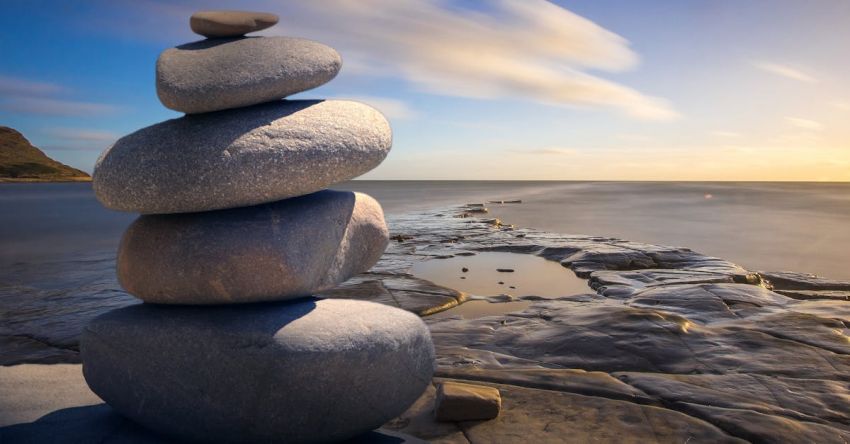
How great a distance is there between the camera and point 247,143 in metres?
3.78

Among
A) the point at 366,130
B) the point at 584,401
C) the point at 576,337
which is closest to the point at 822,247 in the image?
the point at 576,337

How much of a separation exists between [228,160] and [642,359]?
4.26m

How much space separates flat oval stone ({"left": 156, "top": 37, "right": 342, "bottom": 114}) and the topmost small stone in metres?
0.09

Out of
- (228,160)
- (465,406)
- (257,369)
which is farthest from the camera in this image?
(465,406)

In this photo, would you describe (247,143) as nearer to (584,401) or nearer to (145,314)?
(145,314)

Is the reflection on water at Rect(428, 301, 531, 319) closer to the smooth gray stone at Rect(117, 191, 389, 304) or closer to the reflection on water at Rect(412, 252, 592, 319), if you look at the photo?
the reflection on water at Rect(412, 252, 592, 319)

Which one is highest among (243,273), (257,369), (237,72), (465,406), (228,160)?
(237,72)

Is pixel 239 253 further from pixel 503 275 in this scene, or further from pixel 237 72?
pixel 503 275

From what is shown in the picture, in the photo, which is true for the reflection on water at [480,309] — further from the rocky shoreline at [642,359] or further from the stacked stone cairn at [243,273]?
the stacked stone cairn at [243,273]

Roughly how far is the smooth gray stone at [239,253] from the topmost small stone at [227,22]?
130 cm

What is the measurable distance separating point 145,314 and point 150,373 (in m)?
0.42

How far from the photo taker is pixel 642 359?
19.1 ft

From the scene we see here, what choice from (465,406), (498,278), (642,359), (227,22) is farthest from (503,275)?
(227,22)

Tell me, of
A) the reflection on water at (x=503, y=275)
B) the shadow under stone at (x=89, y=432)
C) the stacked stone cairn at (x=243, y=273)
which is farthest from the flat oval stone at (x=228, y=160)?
the reflection on water at (x=503, y=275)
